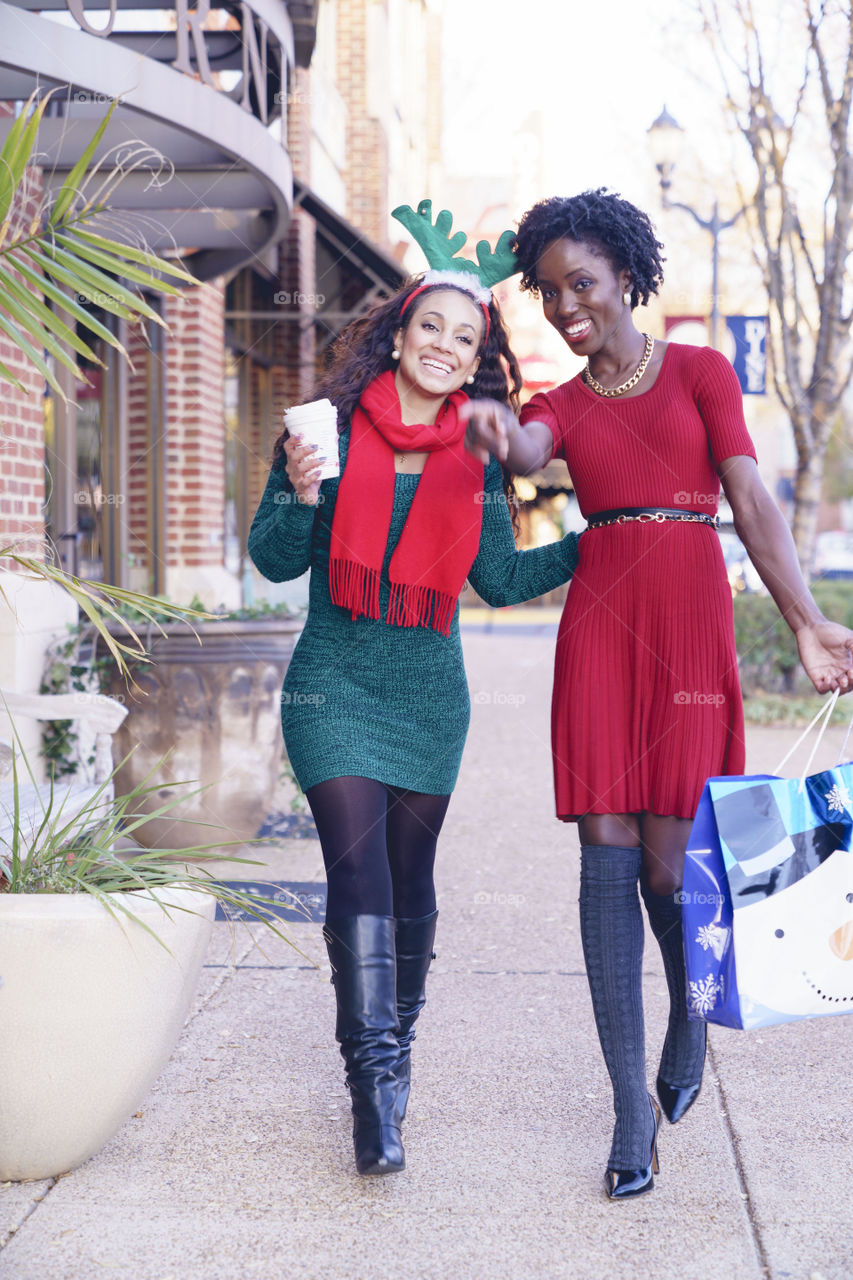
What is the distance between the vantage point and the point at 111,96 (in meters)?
4.86

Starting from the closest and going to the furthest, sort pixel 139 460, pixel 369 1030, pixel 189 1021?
pixel 369 1030
pixel 189 1021
pixel 139 460

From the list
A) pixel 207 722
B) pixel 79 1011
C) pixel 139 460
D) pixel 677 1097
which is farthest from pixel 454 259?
pixel 139 460

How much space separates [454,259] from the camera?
3.08 m

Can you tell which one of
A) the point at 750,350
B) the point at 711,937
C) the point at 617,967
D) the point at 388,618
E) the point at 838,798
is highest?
the point at 750,350

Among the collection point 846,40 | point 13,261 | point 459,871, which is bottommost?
point 459,871

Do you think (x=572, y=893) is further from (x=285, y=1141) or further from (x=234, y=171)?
(x=234, y=171)

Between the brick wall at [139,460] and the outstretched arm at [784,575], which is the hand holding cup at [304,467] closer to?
the outstretched arm at [784,575]

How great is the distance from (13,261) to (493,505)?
118cm

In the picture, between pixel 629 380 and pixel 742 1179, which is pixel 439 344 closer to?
pixel 629 380

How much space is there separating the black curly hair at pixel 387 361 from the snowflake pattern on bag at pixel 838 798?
42.3 inches

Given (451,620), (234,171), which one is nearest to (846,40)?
(234,171)

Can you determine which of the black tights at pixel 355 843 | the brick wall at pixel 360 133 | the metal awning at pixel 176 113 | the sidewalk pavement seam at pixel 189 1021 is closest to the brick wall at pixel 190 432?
the metal awning at pixel 176 113

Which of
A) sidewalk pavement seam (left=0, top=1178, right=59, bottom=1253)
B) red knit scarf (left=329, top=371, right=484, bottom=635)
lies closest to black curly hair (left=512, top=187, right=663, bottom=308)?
red knit scarf (left=329, top=371, right=484, bottom=635)

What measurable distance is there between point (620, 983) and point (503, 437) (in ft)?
3.81
